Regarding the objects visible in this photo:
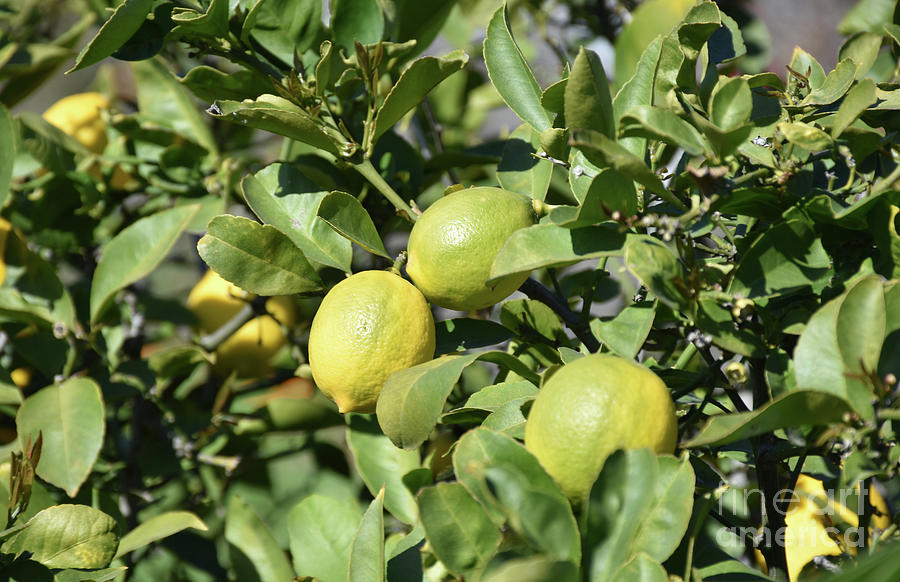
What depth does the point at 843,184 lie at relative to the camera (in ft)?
2.23

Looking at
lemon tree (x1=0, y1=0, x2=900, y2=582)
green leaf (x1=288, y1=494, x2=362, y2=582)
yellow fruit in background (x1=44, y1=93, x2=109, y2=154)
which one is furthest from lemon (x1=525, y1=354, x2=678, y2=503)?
yellow fruit in background (x1=44, y1=93, x2=109, y2=154)

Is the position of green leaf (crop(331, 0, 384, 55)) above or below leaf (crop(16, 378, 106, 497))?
above

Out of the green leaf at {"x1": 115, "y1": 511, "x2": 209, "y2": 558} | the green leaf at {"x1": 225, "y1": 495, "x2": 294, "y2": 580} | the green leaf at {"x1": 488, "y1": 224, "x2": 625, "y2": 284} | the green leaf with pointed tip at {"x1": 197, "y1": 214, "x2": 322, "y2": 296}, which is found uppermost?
the green leaf at {"x1": 488, "y1": 224, "x2": 625, "y2": 284}

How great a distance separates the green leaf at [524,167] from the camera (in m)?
0.78

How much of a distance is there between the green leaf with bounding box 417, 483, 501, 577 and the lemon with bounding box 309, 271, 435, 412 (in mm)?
139

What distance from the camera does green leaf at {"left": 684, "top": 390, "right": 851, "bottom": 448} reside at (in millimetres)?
473

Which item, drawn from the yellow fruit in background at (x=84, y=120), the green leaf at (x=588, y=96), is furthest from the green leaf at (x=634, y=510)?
the yellow fruit in background at (x=84, y=120)

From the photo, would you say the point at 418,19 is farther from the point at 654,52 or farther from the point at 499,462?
the point at 499,462

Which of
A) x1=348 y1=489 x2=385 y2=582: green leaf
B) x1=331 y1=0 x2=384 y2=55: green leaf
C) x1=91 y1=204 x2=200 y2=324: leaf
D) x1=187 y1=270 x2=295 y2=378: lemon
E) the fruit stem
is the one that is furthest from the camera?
x1=187 y1=270 x2=295 y2=378: lemon

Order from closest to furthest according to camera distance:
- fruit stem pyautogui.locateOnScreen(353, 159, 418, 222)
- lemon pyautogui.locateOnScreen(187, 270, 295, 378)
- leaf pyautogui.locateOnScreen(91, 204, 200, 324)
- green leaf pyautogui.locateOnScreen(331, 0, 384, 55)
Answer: fruit stem pyautogui.locateOnScreen(353, 159, 418, 222) → green leaf pyautogui.locateOnScreen(331, 0, 384, 55) → leaf pyautogui.locateOnScreen(91, 204, 200, 324) → lemon pyautogui.locateOnScreen(187, 270, 295, 378)

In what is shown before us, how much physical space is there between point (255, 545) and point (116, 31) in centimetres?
57

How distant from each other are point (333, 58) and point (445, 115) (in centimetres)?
71

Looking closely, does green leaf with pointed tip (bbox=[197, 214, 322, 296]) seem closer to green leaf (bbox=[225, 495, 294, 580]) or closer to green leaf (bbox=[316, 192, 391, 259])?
green leaf (bbox=[316, 192, 391, 259])

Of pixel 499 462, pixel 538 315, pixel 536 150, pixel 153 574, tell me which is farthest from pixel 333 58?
pixel 153 574
